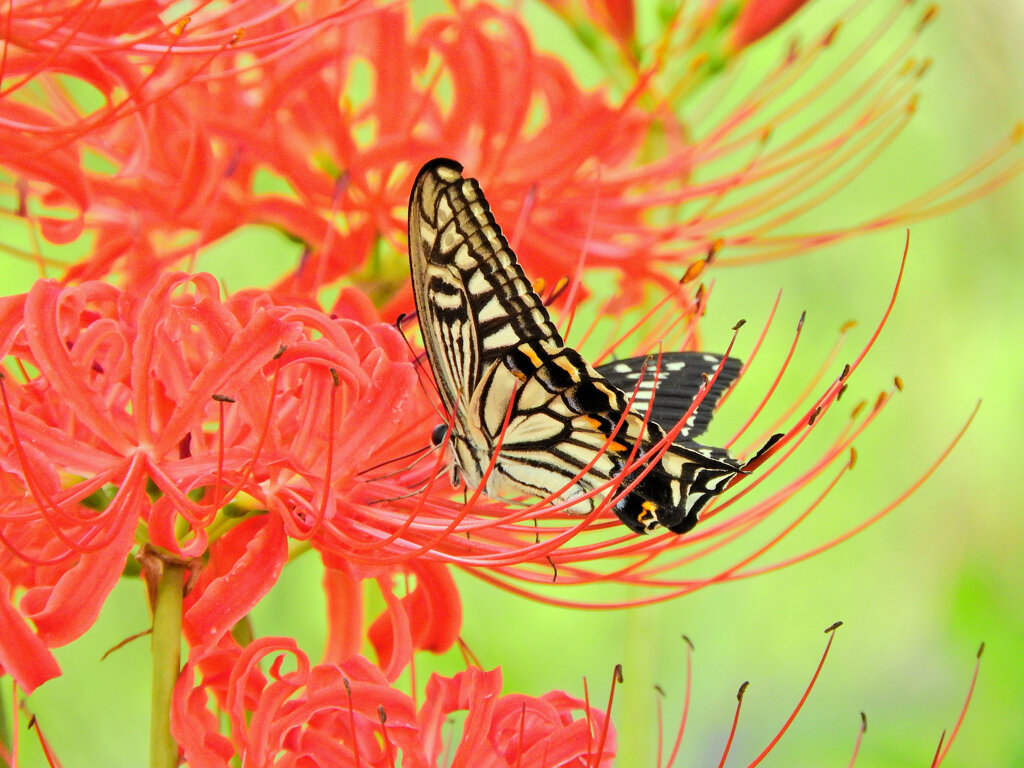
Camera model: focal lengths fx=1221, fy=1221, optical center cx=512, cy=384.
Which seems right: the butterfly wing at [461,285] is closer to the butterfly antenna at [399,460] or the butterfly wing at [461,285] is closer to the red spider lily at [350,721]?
the butterfly antenna at [399,460]

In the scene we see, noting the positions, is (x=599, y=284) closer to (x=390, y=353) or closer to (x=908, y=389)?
(x=908, y=389)

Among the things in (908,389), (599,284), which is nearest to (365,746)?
(599,284)

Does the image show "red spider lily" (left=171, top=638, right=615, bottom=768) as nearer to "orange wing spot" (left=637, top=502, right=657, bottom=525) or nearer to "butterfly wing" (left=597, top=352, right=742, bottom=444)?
"orange wing spot" (left=637, top=502, right=657, bottom=525)

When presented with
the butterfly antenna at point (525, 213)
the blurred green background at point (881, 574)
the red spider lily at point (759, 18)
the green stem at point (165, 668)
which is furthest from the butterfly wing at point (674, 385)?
the blurred green background at point (881, 574)

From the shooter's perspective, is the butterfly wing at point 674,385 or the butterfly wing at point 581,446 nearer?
the butterfly wing at point 581,446

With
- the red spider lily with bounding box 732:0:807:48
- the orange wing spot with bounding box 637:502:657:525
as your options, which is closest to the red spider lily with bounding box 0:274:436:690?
the orange wing spot with bounding box 637:502:657:525

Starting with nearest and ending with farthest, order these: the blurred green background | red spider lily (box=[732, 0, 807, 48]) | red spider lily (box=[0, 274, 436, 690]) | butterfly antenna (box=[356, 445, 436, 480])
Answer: red spider lily (box=[0, 274, 436, 690]) < butterfly antenna (box=[356, 445, 436, 480]) < red spider lily (box=[732, 0, 807, 48]) < the blurred green background
